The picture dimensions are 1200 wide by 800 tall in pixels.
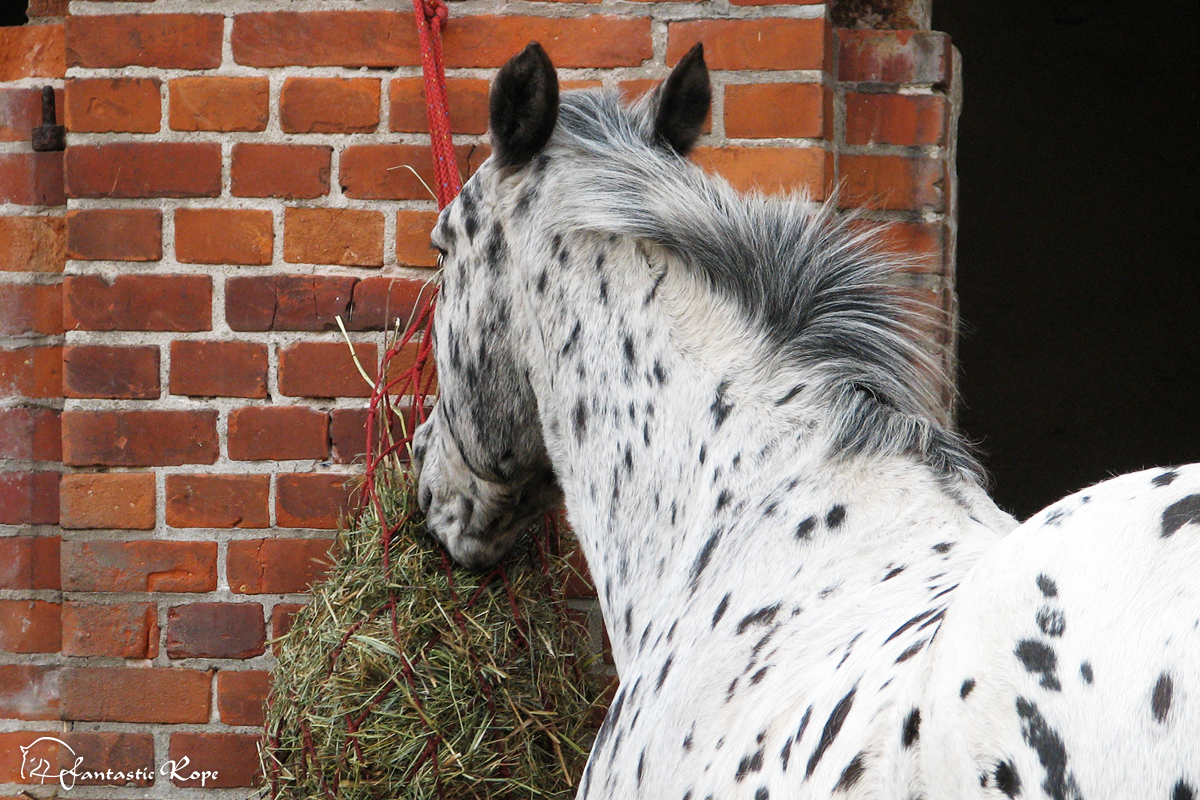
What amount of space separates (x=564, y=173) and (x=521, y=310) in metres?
0.20

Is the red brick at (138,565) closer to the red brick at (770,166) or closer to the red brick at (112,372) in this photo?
the red brick at (112,372)

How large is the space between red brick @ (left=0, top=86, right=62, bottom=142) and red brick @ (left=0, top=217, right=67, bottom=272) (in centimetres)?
17

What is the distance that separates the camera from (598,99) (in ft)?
4.74

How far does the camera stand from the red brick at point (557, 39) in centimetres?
187

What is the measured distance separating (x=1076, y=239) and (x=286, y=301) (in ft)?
13.3

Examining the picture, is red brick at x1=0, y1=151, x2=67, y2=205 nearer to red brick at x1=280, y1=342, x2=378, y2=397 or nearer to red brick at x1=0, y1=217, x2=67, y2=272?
red brick at x1=0, y1=217, x2=67, y2=272

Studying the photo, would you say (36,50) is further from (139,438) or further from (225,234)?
(139,438)

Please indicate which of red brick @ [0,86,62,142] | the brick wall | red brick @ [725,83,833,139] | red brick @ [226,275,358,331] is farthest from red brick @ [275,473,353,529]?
red brick @ [725,83,833,139]

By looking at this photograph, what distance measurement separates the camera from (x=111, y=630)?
6.18ft

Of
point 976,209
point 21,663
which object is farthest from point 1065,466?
point 21,663

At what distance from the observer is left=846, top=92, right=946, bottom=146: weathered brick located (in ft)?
6.39

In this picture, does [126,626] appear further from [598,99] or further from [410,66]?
[598,99]

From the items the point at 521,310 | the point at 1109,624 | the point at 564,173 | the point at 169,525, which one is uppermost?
the point at 564,173

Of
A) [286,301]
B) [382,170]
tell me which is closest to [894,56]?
[382,170]
